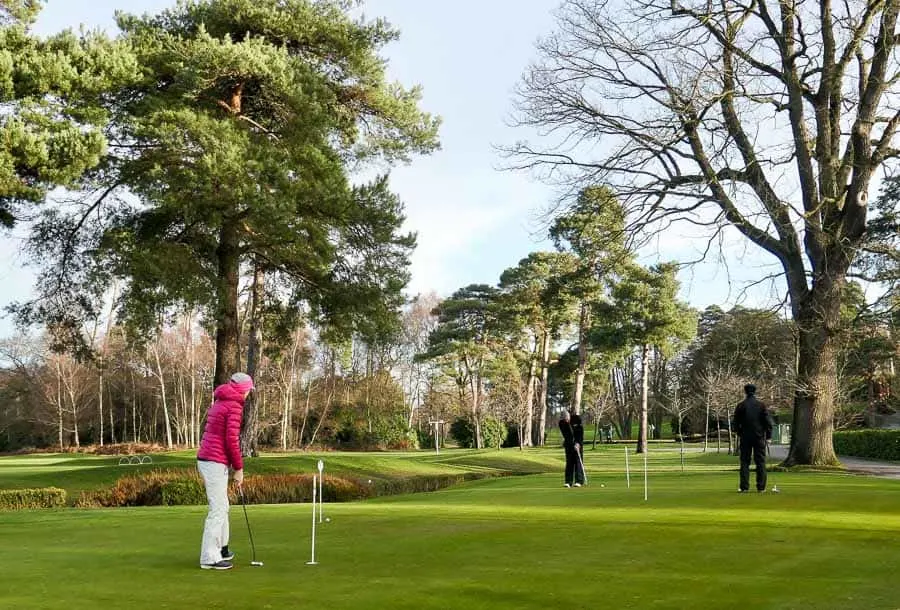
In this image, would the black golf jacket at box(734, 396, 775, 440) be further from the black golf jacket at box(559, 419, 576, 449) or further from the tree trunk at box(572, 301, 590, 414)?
the tree trunk at box(572, 301, 590, 414)

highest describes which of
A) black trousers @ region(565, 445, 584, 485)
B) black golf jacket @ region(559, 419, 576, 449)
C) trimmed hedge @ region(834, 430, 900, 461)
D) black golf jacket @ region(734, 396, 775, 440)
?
black golf jacket @ region(734, 396, 775, 440)

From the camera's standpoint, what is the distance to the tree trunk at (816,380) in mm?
23797

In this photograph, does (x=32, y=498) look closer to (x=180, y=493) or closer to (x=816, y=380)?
(x=180, y=493)

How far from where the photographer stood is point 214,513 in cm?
816

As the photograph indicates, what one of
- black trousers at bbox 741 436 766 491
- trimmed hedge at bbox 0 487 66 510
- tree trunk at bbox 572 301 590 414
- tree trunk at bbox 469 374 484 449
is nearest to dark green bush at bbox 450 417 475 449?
tree trunk at bbox 469 374 484 449

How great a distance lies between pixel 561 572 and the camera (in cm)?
764

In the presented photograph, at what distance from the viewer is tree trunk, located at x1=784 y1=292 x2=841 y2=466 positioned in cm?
2380

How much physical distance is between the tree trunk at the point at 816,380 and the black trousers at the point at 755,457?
27.2 ft

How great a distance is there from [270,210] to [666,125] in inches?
443

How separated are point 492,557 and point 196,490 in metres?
15.4

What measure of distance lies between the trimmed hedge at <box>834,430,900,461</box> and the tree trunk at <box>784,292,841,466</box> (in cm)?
1591

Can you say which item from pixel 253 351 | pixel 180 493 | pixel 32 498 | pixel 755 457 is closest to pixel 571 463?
pixel 755 457

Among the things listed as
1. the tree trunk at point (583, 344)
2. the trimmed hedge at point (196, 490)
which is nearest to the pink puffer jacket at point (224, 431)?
the trimmed hedge at point (196, 490)

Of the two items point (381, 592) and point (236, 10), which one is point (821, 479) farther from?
point (236, 10)
